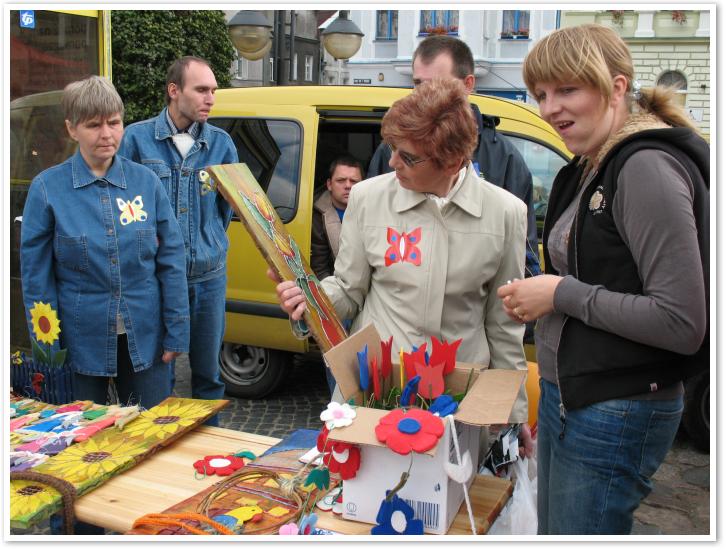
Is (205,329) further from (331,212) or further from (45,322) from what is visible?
(331,212)

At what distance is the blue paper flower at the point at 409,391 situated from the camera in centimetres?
191

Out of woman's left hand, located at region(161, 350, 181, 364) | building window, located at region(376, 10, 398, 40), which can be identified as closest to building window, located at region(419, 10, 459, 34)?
building window, located at region(376, 10, 398, 40)

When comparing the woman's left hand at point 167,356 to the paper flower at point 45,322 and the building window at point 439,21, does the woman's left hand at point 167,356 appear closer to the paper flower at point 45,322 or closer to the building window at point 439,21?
the paper flower at point 45,322

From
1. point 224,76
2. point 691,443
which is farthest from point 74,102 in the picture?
point 224,76

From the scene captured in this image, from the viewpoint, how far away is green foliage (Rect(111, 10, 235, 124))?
15.6 metres

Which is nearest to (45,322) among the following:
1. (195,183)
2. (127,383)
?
(127,383)

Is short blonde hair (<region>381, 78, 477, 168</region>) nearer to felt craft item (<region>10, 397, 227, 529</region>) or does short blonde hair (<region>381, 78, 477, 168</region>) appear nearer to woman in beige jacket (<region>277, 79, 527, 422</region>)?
woman in beige jacket (<region>277, 79, 527, 422</region>)

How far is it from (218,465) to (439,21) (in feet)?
84.1

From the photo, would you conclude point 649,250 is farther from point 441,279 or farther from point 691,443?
point 691,443

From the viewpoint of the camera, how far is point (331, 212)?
470 centimetres

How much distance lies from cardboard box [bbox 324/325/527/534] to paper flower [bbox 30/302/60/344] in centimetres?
145
